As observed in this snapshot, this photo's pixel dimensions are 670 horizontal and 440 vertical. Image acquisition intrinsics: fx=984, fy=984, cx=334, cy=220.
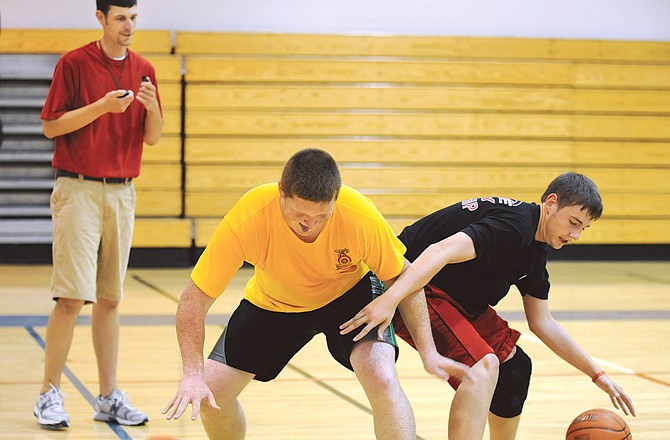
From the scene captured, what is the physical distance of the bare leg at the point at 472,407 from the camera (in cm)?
311

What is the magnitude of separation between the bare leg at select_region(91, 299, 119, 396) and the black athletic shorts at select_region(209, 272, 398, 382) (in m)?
0.99

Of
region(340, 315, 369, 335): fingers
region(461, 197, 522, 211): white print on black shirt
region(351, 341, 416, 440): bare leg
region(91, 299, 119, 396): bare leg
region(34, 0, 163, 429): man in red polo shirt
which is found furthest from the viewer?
region(91, 299, 119, 396): bare leg

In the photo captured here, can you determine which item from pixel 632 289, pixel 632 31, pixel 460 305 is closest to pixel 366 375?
pixel 460 305

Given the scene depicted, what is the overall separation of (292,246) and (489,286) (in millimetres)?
746

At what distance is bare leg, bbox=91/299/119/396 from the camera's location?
164 inches

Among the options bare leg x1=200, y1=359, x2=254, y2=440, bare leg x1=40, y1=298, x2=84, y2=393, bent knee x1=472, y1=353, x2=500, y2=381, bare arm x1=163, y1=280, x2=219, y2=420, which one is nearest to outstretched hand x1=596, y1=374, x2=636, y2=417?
bent knee x1=472, y1=353, x2=500, y2=381

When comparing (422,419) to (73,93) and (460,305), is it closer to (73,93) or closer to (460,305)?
(460,305)

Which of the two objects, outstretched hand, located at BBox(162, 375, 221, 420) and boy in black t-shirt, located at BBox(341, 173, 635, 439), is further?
boy in black t-shirt, located at BBox(341, 173, 635, 439)

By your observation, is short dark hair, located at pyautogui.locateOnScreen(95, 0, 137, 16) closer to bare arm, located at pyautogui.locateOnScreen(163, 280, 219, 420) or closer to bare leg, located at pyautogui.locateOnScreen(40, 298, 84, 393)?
bare leg, located at pyautogui.locateOnScreen(40, 298, 84, 393)

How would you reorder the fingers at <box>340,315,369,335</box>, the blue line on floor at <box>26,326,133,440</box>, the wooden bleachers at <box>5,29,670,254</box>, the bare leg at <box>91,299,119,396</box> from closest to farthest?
the fingers at <box>340,315,369,335</box>
the blue line on floor at <box>26,326,133,440</box>
the bare leg at <box>91,299,119,396</box>
the wooden bleachers at <box>5,29,670,254</box>

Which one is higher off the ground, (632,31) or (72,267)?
(632,31)

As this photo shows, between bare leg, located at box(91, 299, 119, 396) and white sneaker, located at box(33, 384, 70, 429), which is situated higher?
bare leg, located at box(91, 299, 119, 396)

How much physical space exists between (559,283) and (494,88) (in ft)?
8.33

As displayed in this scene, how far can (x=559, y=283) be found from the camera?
899 centimetres
